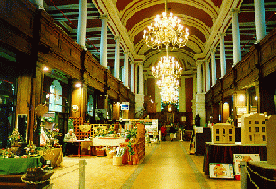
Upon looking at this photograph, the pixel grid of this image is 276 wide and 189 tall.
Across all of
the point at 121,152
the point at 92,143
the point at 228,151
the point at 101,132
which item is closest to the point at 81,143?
the point at 92,143

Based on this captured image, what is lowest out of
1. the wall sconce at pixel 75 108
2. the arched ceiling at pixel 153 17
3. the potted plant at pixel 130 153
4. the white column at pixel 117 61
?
the potted plant at pixel 130 153

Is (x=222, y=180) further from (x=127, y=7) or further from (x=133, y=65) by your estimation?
(x=133, y=65)

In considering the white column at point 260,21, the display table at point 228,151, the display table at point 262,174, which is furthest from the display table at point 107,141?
the display table at point 262,174

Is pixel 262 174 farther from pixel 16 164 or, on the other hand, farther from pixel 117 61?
pixel 117 61

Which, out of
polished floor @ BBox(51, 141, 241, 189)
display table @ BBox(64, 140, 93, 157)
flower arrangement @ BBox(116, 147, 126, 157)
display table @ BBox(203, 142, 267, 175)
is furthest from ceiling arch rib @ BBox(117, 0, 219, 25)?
display table @ BBox(203, 142, 267, 175)

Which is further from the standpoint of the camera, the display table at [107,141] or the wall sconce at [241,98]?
the wall sconce at [241,98]

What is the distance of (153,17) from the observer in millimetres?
20312

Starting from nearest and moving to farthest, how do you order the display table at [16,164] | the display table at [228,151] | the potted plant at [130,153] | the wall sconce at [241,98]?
1. the display table at [16,164]
2. the display table at [228,151]
3. the potted plant at [130,153]
4. the wall sconce at [241,98]

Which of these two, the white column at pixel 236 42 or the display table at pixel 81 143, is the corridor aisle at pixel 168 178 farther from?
the white column at pixel 236 42

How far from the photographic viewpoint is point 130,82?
80.5 ft

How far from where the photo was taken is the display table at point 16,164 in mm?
4961

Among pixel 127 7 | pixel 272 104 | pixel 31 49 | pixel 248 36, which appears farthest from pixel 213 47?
pixel 31 49

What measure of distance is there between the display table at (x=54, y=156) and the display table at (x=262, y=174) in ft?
18.0

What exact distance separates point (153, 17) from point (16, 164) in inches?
682
